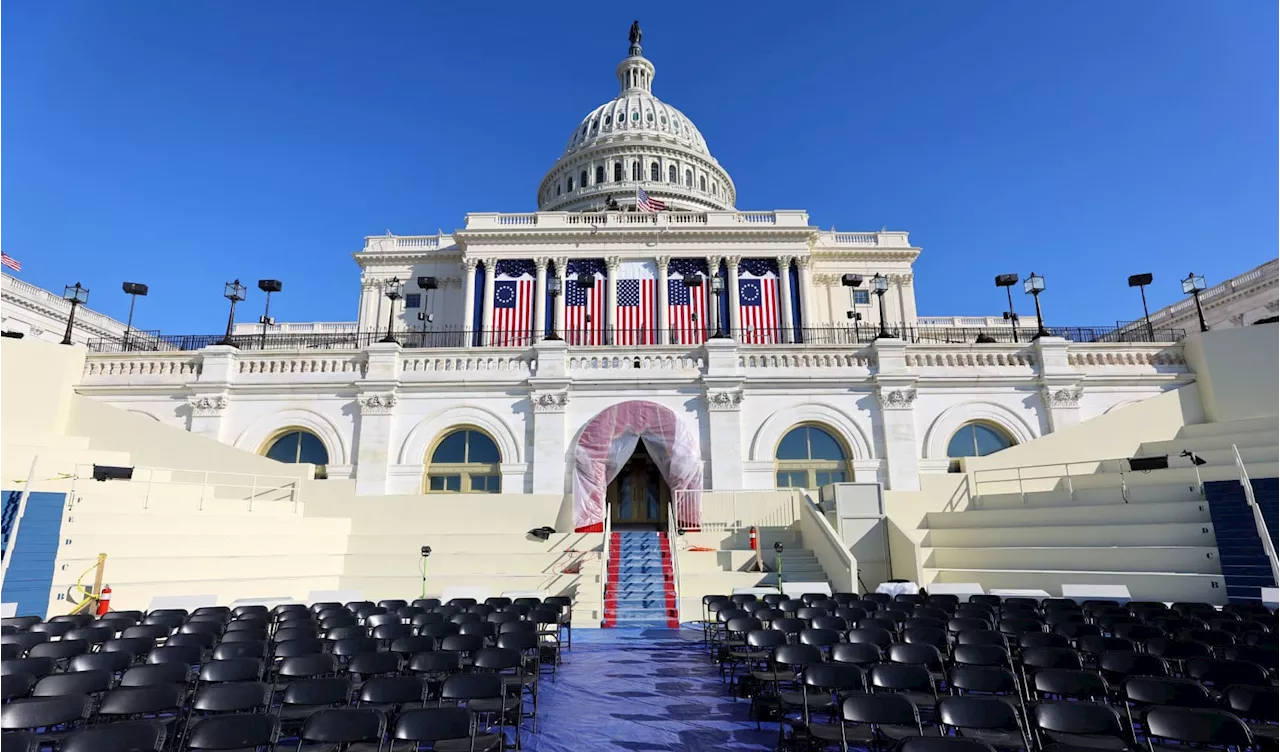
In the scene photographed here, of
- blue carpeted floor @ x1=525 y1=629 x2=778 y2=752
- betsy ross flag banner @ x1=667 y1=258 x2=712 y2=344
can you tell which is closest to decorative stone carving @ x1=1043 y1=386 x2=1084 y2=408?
blue carpeted floor @ x1=525 y1=629 x2=778 y2=752

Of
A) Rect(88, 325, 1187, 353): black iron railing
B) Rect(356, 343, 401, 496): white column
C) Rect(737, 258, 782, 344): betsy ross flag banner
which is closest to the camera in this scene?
Rect(356, 343, 401, 496): white column

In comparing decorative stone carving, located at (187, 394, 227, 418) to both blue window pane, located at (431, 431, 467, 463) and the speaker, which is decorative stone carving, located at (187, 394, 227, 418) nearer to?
blue window pane, located at (431, 431, 467, 463)

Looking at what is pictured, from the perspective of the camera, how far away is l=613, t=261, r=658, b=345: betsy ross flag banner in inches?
1540

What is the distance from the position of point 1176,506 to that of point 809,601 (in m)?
10.2

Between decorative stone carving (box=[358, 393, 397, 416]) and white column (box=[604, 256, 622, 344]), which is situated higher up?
white column (box=[604, 256, 622, 344])

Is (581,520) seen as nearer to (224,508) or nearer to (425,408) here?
(425,408)

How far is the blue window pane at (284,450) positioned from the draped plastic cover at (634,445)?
9473mm

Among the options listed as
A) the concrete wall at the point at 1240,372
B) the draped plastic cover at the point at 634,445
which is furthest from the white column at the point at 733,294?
the concrete wall at the point at 1240,372

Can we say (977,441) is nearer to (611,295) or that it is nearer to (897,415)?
(897,415)

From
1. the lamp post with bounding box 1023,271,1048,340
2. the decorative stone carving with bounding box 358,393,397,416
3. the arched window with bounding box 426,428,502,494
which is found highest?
the lamp post with bounding box 1023,271,1048,340

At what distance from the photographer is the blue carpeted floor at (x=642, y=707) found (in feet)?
22.0

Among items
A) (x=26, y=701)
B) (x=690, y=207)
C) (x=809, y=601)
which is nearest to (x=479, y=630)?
(x=26, y=701)

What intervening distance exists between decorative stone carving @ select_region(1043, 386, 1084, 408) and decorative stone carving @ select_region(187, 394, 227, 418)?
90.4 ft

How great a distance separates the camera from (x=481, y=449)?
21.9 metres
